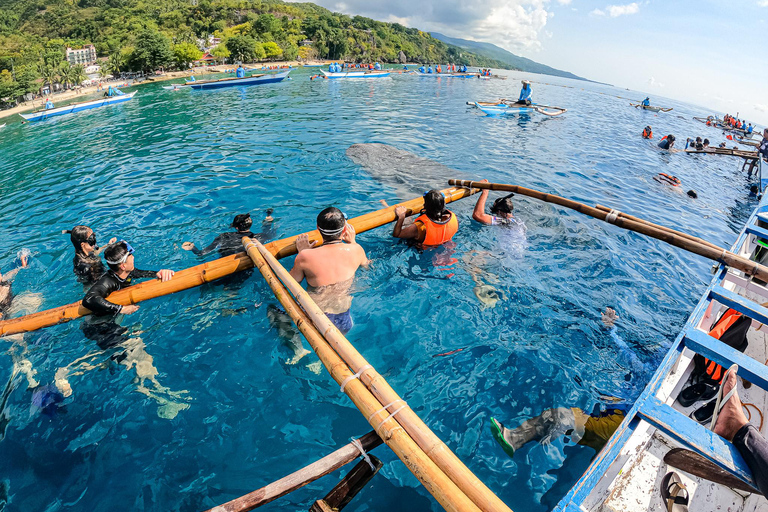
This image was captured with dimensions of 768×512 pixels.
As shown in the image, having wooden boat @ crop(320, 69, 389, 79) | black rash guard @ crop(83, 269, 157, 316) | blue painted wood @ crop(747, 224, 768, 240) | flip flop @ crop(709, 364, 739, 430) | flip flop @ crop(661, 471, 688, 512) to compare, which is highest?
wooden boat @ crop(320, 69, 389, 79)

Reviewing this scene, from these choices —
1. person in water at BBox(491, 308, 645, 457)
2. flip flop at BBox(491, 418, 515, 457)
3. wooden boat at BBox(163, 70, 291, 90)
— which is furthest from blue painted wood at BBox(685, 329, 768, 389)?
wooden boat at BBox(163, 70, 291, 90)

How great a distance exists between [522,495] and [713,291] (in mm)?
3721

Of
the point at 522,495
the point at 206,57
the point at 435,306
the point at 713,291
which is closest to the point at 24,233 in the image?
the point at 435,306

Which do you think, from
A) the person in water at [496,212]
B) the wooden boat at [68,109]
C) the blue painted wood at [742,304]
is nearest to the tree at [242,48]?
the wooden boat at [68,109]

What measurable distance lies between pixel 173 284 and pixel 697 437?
233 inches

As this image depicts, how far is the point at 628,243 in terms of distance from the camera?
908cm

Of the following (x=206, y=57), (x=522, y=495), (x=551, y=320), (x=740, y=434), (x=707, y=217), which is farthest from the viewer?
(x=206, y=57)

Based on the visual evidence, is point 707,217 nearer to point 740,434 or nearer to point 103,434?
point 740,434

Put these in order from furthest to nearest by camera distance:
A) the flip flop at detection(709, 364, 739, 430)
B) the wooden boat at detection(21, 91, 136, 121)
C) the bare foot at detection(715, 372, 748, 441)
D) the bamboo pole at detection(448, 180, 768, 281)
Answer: the wooden boat at detection(21, 91, 136, 121) < the bamboo pole at detection(448, 180, 768, 281) < the flip flop at detection(709, 364, 739, 430) < the bare foot at detection(715, 372, 748, 441)

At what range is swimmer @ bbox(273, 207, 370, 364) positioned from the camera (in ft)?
15.4

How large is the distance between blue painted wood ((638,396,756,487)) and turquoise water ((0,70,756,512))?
136 cm

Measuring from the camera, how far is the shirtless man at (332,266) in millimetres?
4703

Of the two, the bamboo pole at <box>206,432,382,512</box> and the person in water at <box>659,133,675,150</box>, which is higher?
the person in water at <box>659,133,675,150</box>

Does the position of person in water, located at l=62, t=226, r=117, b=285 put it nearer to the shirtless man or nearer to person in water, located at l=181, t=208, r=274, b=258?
person in water, located at l=181, t=208, r=274, b=258
